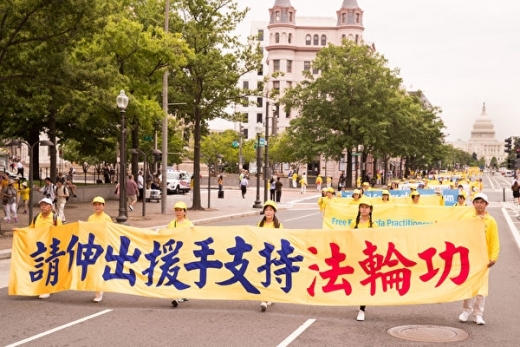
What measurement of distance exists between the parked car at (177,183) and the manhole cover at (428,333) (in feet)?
141

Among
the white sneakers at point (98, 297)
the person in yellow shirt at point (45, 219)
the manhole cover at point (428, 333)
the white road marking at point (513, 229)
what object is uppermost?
the person in yellow shirt at point (45, 219)

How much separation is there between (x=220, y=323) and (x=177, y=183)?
4335cm

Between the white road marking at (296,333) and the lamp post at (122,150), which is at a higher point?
the lamp post at (122,150)

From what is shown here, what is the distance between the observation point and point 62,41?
64.5 feet

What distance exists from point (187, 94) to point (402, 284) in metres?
23.8

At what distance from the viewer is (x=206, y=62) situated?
100 ft

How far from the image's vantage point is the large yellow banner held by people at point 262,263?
937 centimetres

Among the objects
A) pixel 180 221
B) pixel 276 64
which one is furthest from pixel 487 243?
pixel 276 64

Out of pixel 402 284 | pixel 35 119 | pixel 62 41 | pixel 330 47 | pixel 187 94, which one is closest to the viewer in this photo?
pixel 402 284

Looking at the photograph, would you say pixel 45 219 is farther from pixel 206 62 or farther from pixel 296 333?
pixel 206 62

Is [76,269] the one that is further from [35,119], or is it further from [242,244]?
[35,119]

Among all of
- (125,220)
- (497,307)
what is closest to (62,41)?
(125,220)

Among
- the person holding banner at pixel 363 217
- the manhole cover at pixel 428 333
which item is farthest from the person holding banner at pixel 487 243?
the person holding banner at pixel 363 217

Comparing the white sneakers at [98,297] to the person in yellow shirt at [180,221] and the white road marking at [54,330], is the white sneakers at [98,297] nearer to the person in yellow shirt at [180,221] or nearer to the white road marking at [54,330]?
the white road marking at [54,330]
